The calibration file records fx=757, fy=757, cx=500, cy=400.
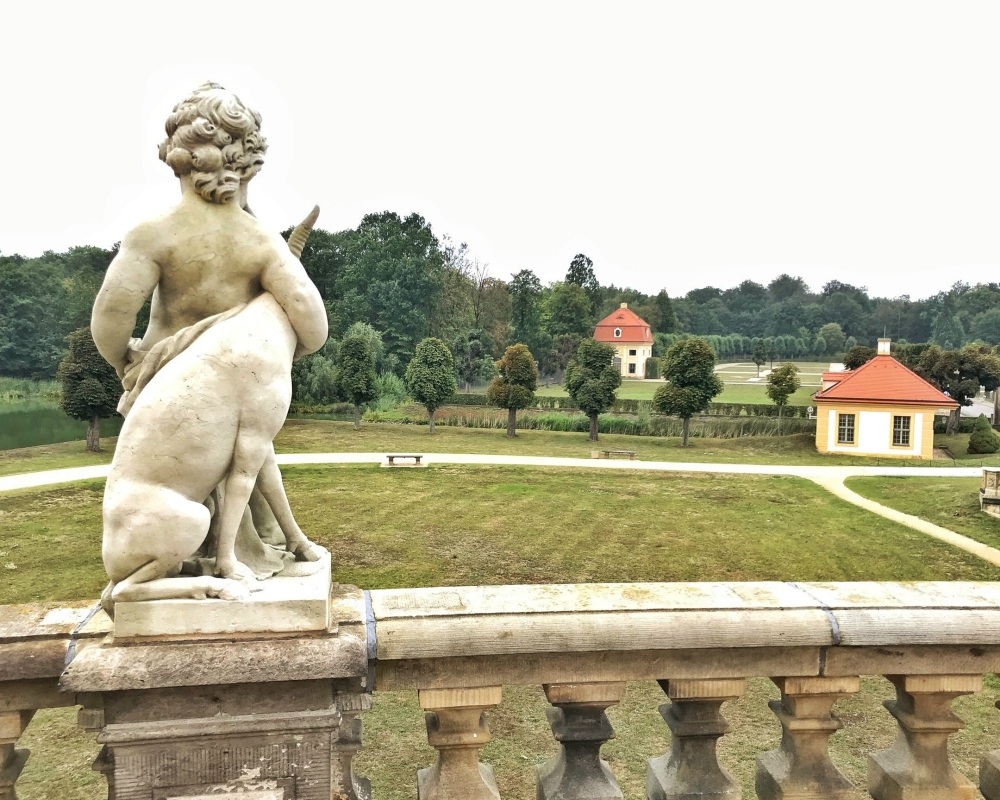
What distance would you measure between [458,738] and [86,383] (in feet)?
Result: 73.4

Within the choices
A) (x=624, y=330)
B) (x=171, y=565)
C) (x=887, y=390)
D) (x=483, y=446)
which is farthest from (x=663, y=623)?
(x=624, y=330)

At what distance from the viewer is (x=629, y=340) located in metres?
63.2

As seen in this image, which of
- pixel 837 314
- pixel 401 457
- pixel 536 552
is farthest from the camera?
pixel 837 314

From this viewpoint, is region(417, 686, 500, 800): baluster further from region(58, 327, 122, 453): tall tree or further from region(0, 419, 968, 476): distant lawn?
region(58, 327, 122, 453): tall tree

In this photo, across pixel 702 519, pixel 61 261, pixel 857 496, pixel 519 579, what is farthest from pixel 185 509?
pixel 61 261

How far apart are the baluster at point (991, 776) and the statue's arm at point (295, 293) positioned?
7.70ft

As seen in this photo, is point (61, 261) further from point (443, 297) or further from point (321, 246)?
point (443, 297)

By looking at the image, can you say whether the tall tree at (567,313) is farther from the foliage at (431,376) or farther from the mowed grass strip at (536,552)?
the mowed grass strip at (536,552)

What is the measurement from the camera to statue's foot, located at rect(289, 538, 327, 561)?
2.45m

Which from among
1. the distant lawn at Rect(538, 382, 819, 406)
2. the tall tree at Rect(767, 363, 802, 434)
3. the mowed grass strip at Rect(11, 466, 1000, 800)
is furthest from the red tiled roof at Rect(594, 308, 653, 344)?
the mowed grass strip at Rect(11, 466, 1000, 800)

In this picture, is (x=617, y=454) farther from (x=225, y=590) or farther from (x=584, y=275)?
(x=584, y=275)

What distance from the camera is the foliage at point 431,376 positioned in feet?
93.4

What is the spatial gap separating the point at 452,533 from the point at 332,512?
280cm

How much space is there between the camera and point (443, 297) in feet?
158
